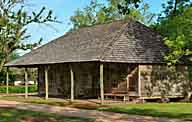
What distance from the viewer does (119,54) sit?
3105 cm

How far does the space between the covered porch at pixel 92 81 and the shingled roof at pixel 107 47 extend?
0.87 m

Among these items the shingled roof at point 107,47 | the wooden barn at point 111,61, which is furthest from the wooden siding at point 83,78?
the shingled roof at point 107,47

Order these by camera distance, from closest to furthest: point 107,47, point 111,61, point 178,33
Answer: point 111,61 → point 107,47 → point 178,33

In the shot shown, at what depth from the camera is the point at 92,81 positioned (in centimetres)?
3603

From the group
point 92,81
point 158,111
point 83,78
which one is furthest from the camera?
point 83,78

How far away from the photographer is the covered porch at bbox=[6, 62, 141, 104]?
Answer: 3206cm

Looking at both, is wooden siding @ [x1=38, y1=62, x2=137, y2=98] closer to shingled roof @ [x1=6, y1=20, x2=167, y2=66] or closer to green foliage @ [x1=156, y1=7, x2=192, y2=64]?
shingled roof @ [x1=6, y1=20, x2=167, y2=66]

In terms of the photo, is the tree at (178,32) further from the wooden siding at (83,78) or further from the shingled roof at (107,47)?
the wooden siding at (83,78)

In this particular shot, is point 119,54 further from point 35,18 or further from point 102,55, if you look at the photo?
point 35,18

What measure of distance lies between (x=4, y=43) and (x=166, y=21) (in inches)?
584

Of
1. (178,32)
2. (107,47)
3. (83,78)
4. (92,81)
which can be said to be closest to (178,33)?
(178,32)

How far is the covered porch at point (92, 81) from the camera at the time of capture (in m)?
32.1

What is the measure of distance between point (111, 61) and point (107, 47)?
5.71ft

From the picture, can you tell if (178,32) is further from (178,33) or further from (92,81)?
(92,81)
